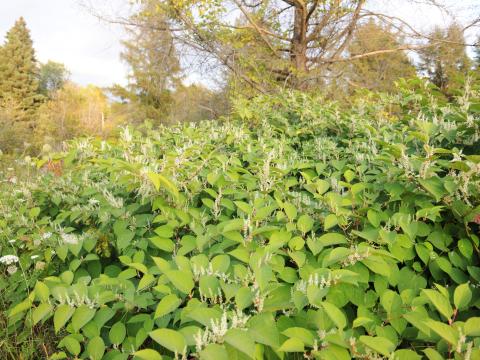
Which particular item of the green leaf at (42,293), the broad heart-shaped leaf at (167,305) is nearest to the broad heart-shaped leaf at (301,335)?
the broad heart-shaped leaf at (167,305)

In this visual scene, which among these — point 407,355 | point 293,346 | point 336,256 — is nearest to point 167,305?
point 293,346

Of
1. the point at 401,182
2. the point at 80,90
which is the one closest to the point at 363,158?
the point at 401,182

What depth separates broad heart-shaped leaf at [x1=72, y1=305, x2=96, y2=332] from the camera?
45.5 inches

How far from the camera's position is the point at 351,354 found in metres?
1.04

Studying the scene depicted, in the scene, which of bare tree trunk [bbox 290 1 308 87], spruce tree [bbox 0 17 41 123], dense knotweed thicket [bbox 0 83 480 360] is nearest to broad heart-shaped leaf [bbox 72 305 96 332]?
dense knotweed thicket [bbox 0 83 480 360]

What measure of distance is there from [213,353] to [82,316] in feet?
1.83

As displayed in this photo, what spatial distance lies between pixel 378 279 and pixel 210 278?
689mm

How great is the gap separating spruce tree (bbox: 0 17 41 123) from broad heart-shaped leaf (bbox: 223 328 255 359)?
4059cm

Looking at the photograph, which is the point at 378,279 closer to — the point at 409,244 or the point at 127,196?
the point at 409,244

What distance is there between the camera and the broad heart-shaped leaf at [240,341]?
2.74 feet

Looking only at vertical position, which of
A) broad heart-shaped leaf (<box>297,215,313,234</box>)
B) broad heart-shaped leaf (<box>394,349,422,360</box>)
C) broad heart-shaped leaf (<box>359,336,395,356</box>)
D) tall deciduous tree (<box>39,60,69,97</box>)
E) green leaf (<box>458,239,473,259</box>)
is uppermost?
tall deciduous tree (<box>39,60,69,97</box>)

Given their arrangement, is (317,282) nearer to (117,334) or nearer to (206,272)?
(206,272)

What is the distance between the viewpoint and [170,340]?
89 cm

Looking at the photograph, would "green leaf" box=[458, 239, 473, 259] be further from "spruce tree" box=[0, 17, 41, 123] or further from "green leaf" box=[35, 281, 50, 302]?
"spruce tree" box=[0, 17, 41, 123]
